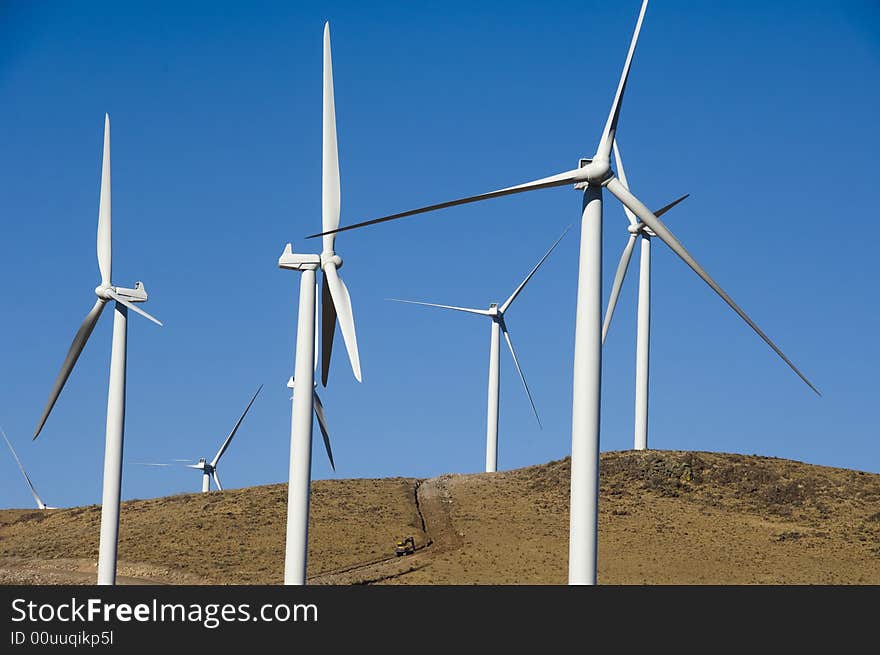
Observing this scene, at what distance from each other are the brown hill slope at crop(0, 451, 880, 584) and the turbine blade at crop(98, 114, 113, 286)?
26.2 metres

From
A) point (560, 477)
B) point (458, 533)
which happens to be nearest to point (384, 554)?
point (458, 533)

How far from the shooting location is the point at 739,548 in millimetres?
84875

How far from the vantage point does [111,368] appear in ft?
186

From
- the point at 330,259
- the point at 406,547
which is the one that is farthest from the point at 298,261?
the point at 406,547

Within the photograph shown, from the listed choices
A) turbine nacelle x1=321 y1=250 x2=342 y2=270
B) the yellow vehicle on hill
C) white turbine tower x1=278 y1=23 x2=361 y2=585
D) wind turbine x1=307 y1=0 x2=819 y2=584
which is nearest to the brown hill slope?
the yellow vehicle on hill

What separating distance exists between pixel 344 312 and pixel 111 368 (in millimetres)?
14716

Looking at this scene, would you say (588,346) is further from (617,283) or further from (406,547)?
(406,547)

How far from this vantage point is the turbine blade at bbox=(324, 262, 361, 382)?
44.2 meters

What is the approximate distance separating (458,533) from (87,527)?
3006 cm

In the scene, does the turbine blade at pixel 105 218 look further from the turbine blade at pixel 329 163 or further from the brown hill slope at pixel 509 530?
the brown hill slope at pixel 509 530
